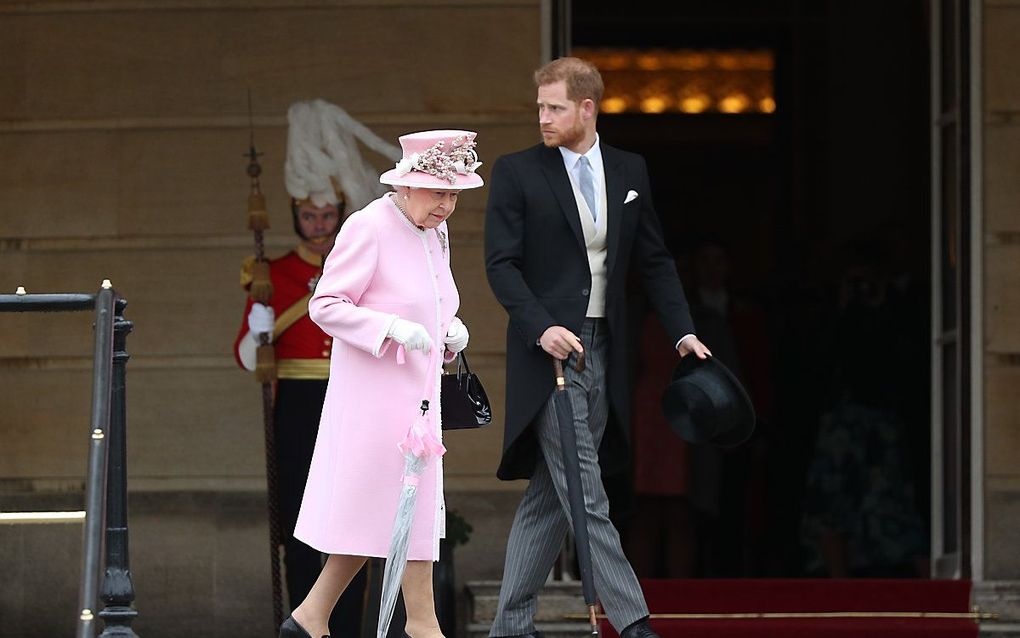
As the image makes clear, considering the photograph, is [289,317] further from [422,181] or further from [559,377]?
[422,181]

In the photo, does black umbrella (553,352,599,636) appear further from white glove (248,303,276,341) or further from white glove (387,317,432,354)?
white glove (248,303,276,341)

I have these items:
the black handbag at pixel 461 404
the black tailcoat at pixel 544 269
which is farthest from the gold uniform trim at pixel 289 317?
the black handbag at pixel 461 404

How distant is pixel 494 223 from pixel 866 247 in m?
3.67

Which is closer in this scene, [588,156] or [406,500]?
[406,500]

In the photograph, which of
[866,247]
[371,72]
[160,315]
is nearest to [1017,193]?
[866,247]

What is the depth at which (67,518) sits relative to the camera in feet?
19.5

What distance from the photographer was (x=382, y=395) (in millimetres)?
6227

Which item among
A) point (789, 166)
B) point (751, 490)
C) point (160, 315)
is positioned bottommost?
point (751, 490)

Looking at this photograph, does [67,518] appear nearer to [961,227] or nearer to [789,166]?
[961,227]

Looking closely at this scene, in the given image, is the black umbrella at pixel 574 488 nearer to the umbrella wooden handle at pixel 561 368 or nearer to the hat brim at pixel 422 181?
the umbrella wooden handle at pixel 561 368

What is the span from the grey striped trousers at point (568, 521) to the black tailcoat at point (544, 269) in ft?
0.18

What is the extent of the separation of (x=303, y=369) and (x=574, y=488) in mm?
1878

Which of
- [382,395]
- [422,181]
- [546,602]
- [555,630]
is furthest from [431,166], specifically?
[546,602]

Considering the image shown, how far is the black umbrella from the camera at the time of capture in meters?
6.51
